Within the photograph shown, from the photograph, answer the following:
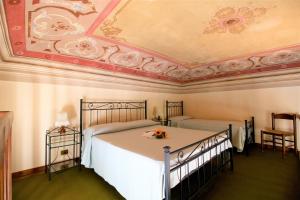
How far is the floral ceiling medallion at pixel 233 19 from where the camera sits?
1792 millimetres

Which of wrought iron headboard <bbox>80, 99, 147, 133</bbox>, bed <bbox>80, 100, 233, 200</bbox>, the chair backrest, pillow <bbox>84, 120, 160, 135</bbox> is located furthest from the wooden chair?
wrought iron headboard <bbox>80, 99, 147, 133</bbox>

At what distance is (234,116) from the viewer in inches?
191

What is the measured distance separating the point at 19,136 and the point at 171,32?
3.11 m

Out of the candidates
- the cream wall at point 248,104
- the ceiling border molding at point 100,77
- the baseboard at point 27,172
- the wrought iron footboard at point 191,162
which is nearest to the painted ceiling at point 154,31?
the ceiling border molding at point 100,77

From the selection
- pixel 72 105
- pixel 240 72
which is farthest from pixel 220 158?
pixel 72 105

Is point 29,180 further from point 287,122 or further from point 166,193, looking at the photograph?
point 287,122

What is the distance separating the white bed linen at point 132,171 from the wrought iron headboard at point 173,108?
3162mm

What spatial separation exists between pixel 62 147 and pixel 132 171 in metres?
2.13

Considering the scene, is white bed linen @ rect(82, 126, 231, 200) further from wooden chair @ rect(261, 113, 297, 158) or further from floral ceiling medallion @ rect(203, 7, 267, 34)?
wooden chair @ rect(261, 113, 297, 158)

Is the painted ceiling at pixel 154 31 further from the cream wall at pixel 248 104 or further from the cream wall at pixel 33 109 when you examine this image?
the cream wall at pixel 248 104

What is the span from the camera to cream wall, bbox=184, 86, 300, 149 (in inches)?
157

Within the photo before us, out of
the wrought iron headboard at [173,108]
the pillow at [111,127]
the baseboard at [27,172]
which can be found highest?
the wrought iron headboard at [173,108]

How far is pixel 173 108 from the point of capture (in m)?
5.90

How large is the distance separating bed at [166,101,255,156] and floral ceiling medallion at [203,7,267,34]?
97.4 inches
